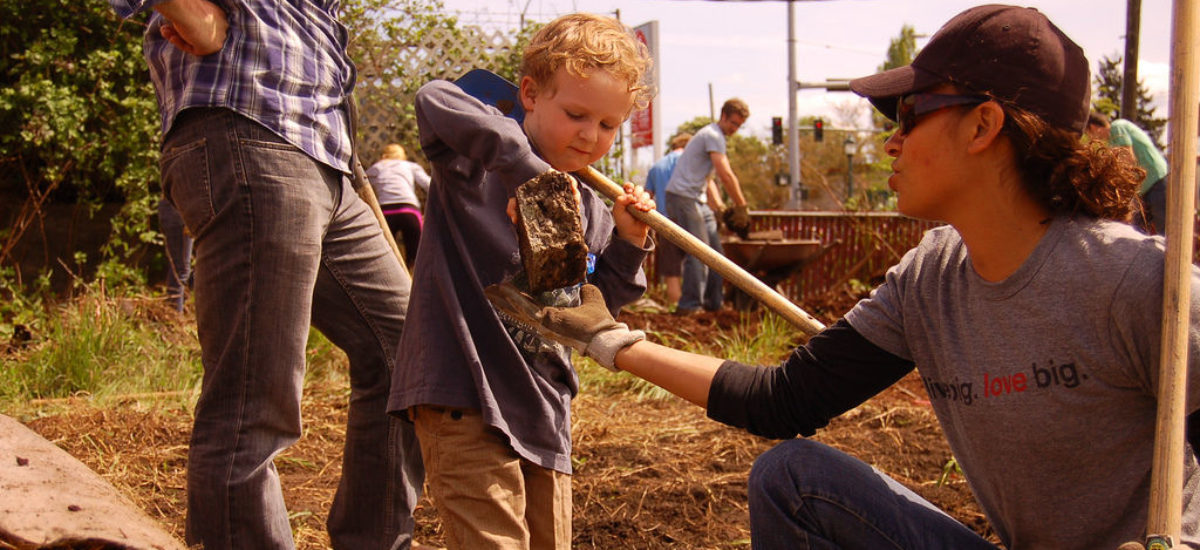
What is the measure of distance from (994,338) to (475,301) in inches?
39.3

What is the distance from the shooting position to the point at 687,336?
273 inches

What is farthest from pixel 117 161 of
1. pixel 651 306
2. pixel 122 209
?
pixel 651 306

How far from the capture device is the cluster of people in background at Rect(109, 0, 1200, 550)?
1.63 m

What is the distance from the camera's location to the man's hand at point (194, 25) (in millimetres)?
1937

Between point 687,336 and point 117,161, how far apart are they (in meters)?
3.93

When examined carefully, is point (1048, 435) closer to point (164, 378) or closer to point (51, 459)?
point (51, 459)

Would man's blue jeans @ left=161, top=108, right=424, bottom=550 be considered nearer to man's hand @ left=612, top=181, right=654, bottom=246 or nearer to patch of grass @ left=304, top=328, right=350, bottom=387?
man's hand @ left=612, top=181, right=654, bottom=246

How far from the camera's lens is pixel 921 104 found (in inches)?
68.5

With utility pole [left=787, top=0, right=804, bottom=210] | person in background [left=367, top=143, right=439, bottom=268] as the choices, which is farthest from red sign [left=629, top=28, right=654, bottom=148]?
utility pole [left=787, top=0, right=804, bottom=210]

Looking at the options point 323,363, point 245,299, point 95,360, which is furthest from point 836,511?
point 95,360

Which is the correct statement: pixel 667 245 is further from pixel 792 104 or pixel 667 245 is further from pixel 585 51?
pixel 792 104

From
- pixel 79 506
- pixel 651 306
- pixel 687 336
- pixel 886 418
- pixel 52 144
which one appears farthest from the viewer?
pixel 651 306

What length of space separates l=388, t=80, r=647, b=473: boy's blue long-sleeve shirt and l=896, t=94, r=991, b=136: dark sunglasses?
0.68m

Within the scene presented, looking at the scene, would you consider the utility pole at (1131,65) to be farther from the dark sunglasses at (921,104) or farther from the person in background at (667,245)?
the dark sunglasses at (921,104)
